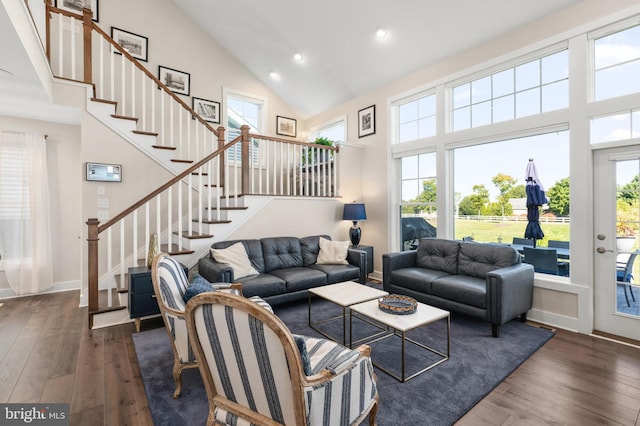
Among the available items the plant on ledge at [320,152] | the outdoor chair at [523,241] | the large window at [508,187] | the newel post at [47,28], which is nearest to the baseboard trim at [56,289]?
the newel post at [47,28]

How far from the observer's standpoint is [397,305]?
8.54ft

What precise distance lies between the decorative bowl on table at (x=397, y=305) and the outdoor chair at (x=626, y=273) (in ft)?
7.36

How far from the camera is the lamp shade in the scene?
5234 mm

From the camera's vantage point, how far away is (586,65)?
10.4 ft

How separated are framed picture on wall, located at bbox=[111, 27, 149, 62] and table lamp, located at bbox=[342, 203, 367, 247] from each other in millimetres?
4311

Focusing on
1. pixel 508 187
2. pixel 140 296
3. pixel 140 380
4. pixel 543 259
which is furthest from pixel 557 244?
pixel 140 296

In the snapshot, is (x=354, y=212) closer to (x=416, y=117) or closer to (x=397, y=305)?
(x=416, y=117)

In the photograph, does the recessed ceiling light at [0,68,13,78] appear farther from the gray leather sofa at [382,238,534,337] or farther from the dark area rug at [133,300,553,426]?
the gray leather sofa at [382,238,534,337]

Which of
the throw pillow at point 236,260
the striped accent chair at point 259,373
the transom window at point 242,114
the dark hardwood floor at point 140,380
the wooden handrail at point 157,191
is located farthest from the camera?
the transom window at point 242,114

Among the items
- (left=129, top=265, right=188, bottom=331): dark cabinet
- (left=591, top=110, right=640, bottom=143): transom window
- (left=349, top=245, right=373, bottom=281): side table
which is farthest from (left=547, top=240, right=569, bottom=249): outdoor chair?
(left=129, top=265, right=188, bottom=331): dark cabinet

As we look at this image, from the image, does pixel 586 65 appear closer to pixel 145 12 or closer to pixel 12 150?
pixel 145 12

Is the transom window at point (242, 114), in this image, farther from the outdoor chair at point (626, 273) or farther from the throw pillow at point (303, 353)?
the outdoor chair at point (626, 273)

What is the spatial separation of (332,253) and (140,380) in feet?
9.51

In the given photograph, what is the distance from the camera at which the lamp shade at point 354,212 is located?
5234mm
